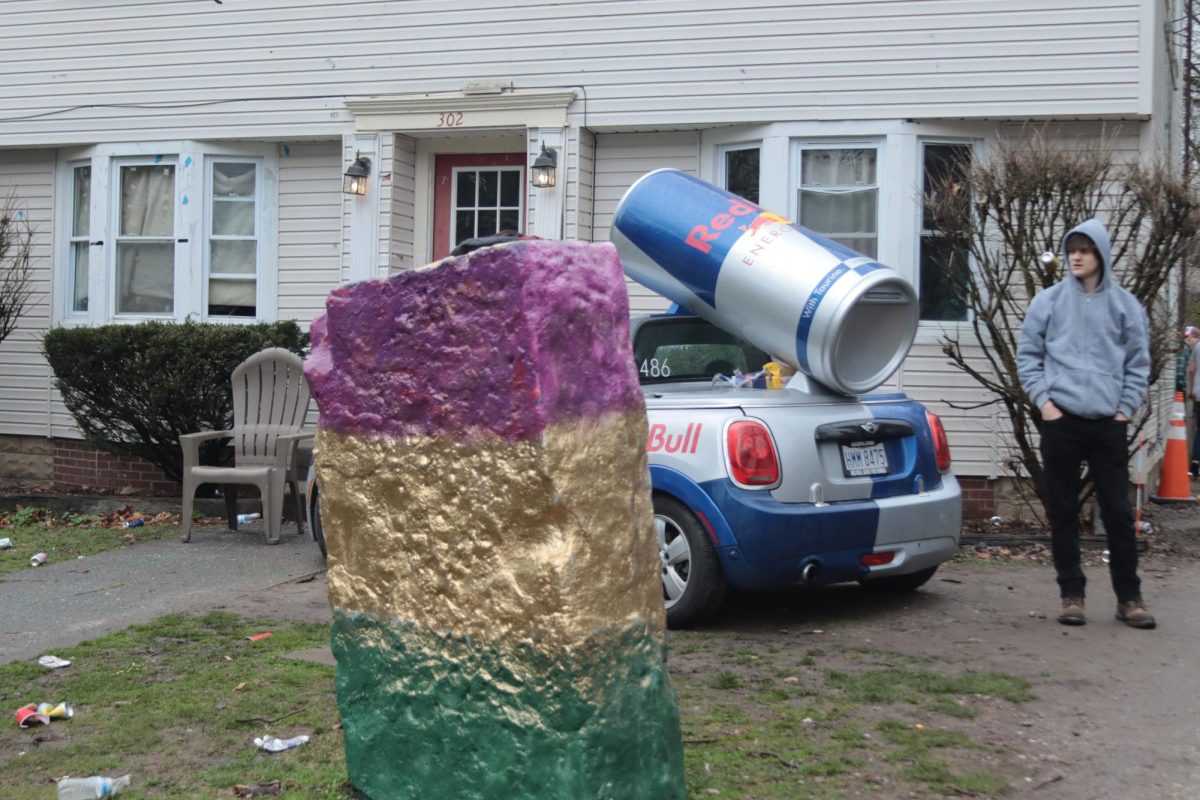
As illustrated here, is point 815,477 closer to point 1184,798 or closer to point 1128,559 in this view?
point 1128,559

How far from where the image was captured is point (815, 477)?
623 cm

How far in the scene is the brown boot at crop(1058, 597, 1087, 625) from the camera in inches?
253

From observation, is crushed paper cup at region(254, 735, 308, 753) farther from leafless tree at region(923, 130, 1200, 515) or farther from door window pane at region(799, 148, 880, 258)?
door window pane at region(799, 148, 880, 258)

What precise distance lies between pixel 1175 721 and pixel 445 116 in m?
8.17

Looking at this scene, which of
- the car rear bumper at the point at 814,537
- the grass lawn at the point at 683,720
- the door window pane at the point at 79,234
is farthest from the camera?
the door window pane at the point at 79,234

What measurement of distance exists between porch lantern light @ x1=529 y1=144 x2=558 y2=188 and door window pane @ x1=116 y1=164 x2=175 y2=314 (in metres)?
3.82

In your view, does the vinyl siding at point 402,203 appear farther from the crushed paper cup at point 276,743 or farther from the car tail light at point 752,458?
the crushed paper cup at point 276,743

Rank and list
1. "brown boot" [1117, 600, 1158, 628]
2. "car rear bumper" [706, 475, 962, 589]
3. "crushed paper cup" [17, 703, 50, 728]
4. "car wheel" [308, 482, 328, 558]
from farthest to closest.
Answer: "car wheel" [308, 482, 328, 558] → "brown boot" [1117, 600, 1158, 628] → "car rear bumper" [706, 475, 962, 589] → "crushed paper cup" [17, 703, 50, 728]

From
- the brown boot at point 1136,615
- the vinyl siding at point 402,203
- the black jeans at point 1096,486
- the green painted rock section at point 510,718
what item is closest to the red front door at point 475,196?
the vinyl siding at point 402,203

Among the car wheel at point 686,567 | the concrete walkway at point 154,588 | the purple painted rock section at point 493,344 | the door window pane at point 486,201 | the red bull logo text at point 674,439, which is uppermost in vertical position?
the door window pane at point 486,201

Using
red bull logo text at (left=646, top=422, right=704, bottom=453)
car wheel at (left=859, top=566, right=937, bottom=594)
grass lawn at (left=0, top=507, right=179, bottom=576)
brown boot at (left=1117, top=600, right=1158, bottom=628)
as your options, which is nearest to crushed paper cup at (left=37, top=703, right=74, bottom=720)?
red bull logo text at (left=646, top=422, right=704, bottom=453)

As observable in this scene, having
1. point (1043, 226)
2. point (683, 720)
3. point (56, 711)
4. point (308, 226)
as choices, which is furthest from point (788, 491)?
point (308, 226)

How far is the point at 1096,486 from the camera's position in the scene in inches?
253

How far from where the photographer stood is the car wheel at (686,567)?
6.25m
